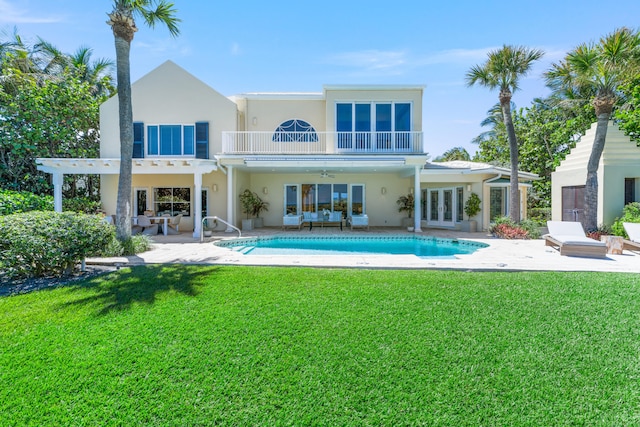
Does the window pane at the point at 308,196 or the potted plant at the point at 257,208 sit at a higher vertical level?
the window pane at the point at 308,196

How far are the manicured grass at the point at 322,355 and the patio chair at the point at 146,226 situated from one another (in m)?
8.84

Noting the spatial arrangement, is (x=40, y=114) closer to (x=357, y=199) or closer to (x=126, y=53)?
(x=126, y=53)

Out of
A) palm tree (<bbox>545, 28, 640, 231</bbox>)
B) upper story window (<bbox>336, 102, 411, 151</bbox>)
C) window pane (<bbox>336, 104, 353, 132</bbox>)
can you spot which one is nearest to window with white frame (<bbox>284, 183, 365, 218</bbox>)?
upper story window (<bbox>336, 102, 411, 151</bbox>)

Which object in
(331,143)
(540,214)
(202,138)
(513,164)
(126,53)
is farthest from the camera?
(540,214)

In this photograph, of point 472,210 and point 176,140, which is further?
point 176,140

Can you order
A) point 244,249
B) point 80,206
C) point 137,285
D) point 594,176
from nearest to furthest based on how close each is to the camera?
point 137,285 → point 244,249 → point 594,176 → point 80,206

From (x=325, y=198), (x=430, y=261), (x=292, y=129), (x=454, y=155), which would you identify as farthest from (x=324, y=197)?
(x=454, y=155)

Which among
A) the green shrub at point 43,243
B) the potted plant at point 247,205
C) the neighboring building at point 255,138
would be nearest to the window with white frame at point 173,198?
the neighboring building at point 255,138

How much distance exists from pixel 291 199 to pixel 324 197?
195 cm

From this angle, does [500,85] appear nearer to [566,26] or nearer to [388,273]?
[566,26]

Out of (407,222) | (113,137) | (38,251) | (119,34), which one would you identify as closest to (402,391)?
(38,251)

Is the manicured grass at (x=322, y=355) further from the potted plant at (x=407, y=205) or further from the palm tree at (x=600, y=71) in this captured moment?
the potted plant at (x=407, y=205)

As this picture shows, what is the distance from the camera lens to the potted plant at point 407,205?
17.5 m

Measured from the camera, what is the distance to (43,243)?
5949 millimetres
